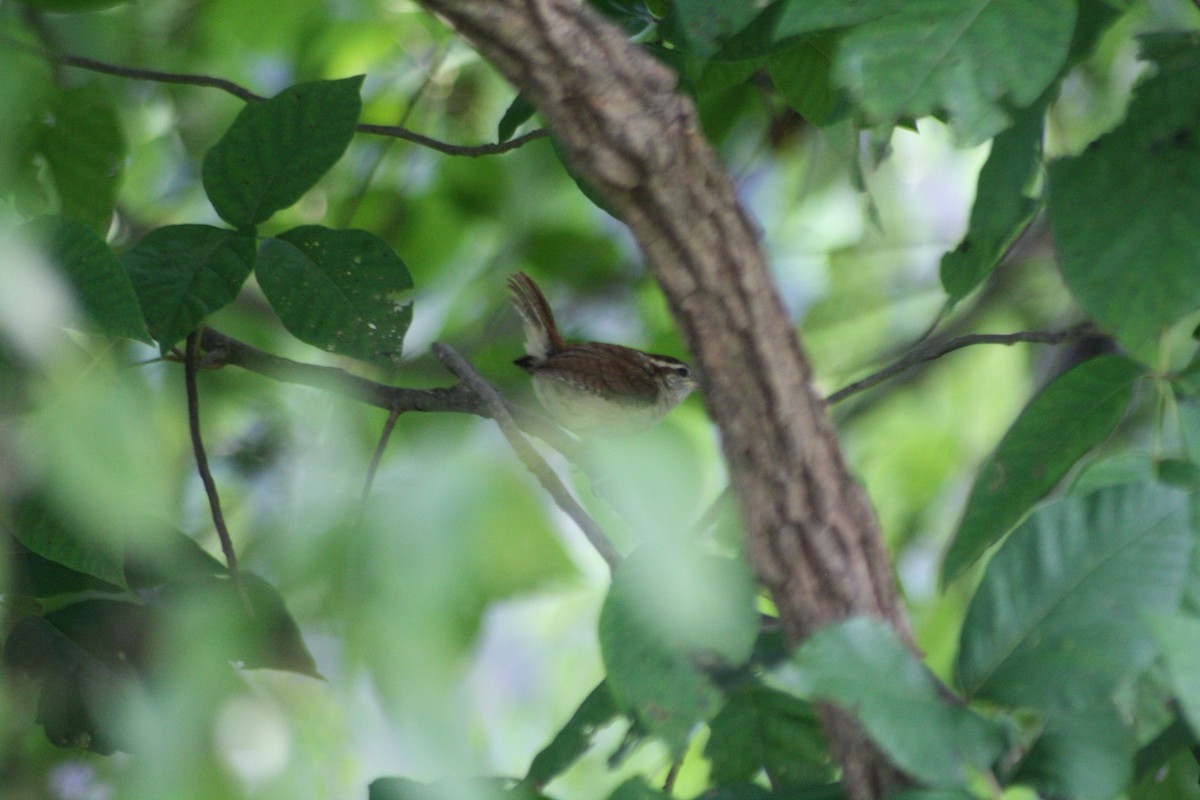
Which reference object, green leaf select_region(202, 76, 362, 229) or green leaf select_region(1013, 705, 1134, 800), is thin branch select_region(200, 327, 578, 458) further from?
green leaf select_region(1013, 705, 1134, 800)

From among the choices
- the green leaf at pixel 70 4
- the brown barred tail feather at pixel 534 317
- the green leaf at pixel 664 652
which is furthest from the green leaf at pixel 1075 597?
the brown barred tail feather at pixel 534 317

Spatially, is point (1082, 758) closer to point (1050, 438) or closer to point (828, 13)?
point (1050, 438)

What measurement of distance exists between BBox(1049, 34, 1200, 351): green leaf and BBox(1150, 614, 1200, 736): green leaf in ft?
1.12

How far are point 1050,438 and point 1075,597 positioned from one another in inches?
11.4

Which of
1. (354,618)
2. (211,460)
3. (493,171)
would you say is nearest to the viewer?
(354,618)

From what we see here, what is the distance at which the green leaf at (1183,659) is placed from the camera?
50 centimetres

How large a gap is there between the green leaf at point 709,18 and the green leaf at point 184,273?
440mm

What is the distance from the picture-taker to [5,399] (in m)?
0.79

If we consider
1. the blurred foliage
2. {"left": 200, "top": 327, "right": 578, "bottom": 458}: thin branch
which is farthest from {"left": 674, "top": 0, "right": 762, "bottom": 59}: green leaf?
{"left": 200, "top": 327, "right": 578, "bottom": 458}: thin branch

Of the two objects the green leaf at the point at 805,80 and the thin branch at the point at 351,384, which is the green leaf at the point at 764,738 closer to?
the thin branch at the point at 351,384

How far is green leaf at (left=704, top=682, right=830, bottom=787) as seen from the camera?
0.84 metres

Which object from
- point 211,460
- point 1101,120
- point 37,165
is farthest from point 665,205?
point 1101,120

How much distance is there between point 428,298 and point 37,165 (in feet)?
2.16

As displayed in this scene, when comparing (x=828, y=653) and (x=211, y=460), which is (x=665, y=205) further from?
(x=211, y=460)
